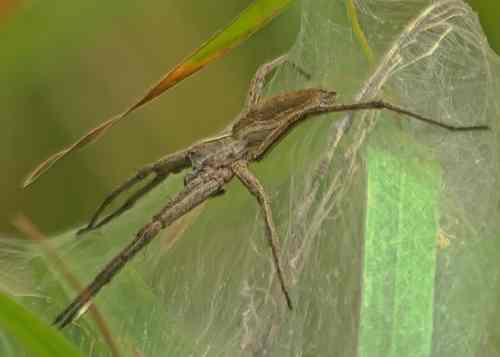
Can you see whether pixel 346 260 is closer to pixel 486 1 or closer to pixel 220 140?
pixel 220 140

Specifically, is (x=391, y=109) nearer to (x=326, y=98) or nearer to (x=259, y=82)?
(x=326, y=98)

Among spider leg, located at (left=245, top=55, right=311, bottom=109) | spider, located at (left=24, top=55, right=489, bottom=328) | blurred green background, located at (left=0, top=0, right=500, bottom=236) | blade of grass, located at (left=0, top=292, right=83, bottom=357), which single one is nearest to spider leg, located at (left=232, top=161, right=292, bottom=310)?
spider, located at (left=24, top=55, right=489, bottom=328)

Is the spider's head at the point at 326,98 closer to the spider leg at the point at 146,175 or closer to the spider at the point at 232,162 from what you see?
the spider at the point at 232,162

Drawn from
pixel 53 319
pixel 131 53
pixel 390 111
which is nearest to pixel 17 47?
pixel 131 53

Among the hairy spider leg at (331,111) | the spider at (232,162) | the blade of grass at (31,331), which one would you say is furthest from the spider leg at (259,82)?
the blade of grass at (31,331)

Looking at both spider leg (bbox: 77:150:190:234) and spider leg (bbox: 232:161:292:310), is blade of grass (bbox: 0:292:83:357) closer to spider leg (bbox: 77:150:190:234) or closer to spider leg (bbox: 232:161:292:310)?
Result: spider leg (bbox: 232:161:292:310)

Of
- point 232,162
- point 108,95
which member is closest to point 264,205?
point 232,162
